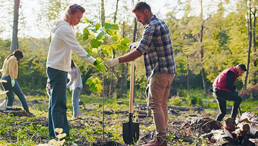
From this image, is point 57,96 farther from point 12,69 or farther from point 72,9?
point 12,69

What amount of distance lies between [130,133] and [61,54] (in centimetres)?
139

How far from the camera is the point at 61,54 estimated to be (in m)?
3.88

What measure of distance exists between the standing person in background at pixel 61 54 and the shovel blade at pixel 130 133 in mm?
841

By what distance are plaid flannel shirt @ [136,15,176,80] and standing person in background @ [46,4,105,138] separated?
2.47 feet

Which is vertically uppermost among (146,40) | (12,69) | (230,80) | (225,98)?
(146,40)

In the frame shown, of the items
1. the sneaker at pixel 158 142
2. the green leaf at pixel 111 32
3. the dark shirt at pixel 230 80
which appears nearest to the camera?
the green leaf at pixel 111 32

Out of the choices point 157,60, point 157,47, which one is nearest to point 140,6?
point 157,47

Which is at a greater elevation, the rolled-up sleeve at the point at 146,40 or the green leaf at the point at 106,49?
the rolled-up sleeve at the point at 146,40

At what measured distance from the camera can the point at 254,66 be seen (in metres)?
16.5

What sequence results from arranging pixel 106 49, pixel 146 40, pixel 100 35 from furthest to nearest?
pixel 146 40
pixel 106 49
pixel 100 35

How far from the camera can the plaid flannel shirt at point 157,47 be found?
371 cm

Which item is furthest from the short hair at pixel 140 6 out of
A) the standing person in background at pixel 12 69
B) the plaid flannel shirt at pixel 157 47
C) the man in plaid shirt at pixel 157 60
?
the standing person in background at pixel 12 69

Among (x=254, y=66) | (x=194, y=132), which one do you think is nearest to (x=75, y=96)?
(x=194, y=132)

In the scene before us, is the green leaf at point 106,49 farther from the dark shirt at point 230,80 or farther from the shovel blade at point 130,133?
the dark shirt at point 230,80
